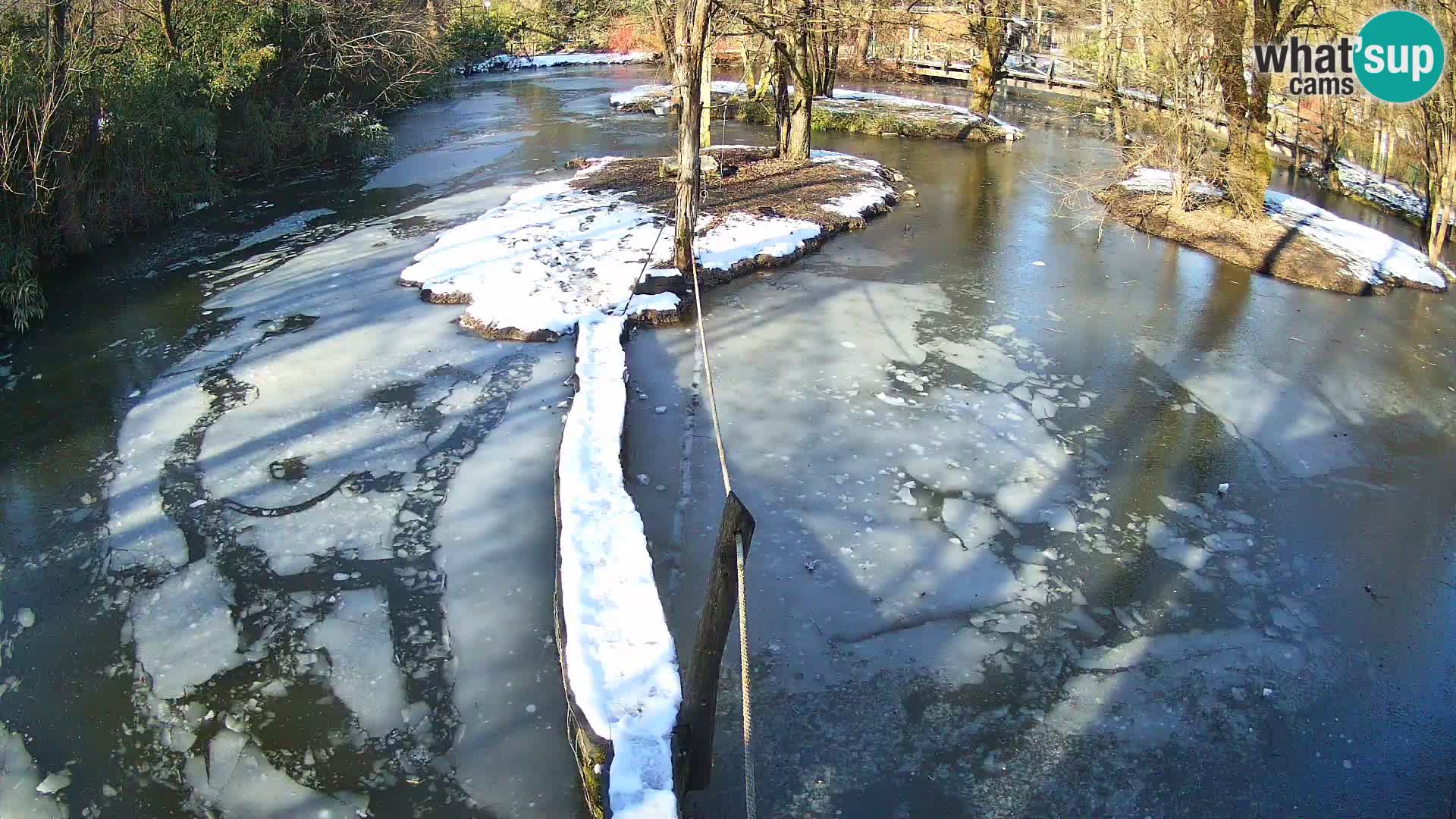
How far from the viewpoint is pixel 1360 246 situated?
1408cm

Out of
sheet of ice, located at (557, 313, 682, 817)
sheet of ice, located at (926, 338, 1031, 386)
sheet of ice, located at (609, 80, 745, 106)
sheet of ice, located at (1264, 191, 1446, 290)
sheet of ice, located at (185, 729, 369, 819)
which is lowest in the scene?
sheet of ice, located at (185, 729, 369, 819)

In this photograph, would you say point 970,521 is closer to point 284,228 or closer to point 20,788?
point 20,788

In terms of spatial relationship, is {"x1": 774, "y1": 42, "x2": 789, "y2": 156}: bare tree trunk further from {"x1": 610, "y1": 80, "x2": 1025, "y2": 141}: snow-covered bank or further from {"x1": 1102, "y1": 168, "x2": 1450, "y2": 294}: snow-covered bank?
{"x1": 1102, "y1": 168, "x2": 1450, "y2": 294}: snow-covered bank

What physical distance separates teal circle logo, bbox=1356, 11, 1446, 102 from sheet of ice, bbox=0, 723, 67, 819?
1667 centimetres

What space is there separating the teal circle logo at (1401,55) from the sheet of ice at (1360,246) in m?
1.93

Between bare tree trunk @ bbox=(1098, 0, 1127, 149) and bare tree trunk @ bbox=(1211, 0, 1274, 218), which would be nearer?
bare tree trunk @ bbox=(1211, 0, 1274, 218)

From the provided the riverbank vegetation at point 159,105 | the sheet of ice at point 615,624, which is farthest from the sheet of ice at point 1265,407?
the riverbank vegetation at point 159,105

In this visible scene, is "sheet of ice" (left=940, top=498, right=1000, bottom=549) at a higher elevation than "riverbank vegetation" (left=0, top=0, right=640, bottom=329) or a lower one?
lower

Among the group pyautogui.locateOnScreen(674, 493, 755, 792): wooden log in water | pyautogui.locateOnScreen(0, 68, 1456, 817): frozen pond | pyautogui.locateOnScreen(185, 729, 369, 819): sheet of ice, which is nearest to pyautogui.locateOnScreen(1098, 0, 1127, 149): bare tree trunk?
pyautogui.locateOnScreen(0, 68, 1456, 817): frozen pond

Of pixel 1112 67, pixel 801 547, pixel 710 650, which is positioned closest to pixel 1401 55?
pixel 1112 67

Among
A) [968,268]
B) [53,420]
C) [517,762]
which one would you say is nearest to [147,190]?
[53,420]

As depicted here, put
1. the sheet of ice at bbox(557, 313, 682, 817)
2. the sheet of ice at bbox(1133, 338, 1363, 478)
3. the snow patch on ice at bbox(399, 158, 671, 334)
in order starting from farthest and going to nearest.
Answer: the snow patch on ice at bbox(399, 158, 671, 334) < the sheet of ice at bbox(1133, 338, 1363, 478) < the sheet of ice at bbox(557, 313, 682, 817)

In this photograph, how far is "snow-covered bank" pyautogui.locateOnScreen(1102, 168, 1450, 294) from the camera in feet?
42.7

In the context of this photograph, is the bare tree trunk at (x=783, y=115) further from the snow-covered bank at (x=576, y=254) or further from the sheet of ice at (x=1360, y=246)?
the sheet of ice at (x=1360, y=246)
